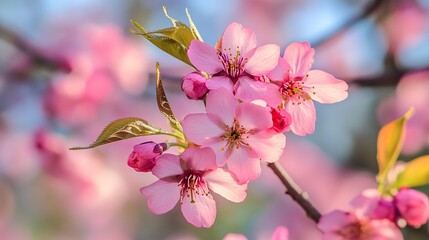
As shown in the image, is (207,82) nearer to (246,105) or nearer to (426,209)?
(246,105)

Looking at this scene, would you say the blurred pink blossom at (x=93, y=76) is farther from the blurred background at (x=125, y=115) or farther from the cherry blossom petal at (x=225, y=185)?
the cherry blossom petal at (x=225, y=185)

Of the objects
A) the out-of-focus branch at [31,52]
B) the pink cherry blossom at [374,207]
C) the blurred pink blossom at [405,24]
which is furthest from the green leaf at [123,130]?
the blurred pink blossom at [405,24]

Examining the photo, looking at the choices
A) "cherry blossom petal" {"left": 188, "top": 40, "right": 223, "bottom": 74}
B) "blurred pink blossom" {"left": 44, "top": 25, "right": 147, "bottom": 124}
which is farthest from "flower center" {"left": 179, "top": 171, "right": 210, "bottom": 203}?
"blurred pink blossom" {"left": 44, "top": 25, "right": 147, "bottom": 124}

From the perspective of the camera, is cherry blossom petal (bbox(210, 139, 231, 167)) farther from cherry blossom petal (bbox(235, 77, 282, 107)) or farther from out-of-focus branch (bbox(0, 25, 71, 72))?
out-of-focus branch (bbox(0, 25, 71, 72))

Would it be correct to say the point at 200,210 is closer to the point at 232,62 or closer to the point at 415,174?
the point at 232,62

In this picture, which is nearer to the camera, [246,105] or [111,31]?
[246,105]

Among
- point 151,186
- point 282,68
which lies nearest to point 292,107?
point 282,68
